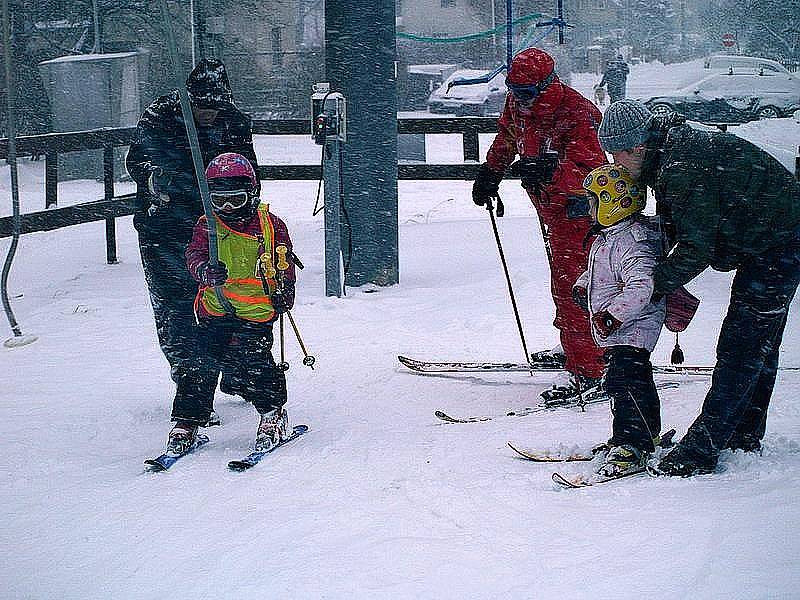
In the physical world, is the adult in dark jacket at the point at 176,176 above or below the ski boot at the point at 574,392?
above

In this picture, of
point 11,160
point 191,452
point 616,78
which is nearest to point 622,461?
point 191,452

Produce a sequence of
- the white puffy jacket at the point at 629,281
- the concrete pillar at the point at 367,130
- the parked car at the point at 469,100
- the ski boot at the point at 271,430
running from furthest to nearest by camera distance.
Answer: the parked car at the point at 469,100
the concrete pillar at the point at 367,130
the ski boot at the point at 271,430
the white puffy jacket at the point at 629,281

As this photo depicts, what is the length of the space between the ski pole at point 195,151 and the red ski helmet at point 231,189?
0.06m

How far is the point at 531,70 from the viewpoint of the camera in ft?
15.4

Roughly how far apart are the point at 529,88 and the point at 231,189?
1.67m

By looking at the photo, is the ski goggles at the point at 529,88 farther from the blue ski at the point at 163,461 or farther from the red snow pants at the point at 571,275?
the blue ski at the point at 163,461

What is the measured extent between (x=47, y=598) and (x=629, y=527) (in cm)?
183

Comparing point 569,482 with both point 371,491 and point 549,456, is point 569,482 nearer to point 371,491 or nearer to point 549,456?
point 549,456

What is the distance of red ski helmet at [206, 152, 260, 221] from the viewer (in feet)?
12.9

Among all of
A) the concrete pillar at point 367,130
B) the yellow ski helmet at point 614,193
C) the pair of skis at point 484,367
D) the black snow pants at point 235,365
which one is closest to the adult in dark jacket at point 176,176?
the black snow pants at point 235,365

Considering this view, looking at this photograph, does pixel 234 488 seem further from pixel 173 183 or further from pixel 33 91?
pixel 33 91

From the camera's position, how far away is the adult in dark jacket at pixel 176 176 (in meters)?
4.35

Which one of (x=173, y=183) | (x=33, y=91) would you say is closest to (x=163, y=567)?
(x=173, y=183)

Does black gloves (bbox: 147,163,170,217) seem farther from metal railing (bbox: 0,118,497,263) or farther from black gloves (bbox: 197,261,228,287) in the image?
metal railing (bbox: 0,118,497,263)
